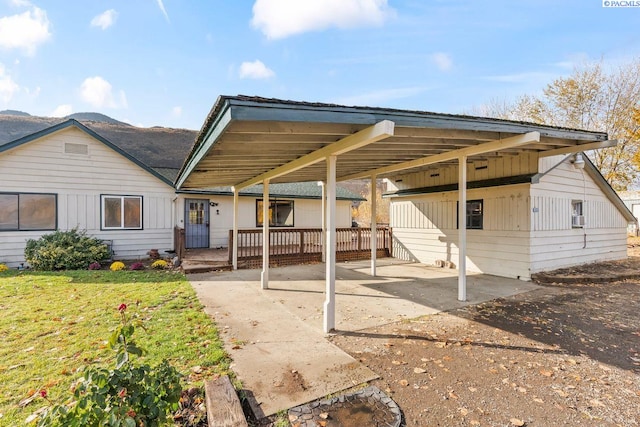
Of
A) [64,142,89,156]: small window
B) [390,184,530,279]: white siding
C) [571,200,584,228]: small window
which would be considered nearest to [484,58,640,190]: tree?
[571,200,584,228]: small window

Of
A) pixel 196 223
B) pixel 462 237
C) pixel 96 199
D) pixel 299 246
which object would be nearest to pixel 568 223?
pixel 462 237

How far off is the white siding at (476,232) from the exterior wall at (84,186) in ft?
28.4

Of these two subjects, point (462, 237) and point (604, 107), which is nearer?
point (462, 237)

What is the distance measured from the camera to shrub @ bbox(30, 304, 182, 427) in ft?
5.34

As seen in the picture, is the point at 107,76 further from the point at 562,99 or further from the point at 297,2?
the point at 562,99

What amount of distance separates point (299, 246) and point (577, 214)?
853 cm

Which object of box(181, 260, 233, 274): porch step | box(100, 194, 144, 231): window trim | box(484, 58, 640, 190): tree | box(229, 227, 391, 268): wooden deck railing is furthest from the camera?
box(484, 58, 640, 190): tree

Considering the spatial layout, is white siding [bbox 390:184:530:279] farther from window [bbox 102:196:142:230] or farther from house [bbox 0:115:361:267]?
window [bbox 102:196:142:230]

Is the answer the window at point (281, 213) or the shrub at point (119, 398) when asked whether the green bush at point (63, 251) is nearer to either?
the window at point (281, 213)

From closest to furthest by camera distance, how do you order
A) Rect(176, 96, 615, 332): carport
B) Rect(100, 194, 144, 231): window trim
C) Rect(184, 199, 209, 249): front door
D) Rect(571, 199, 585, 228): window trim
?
Rect(176, 96, 615, 332): carport < Rect(571, 199, 585, 228): window trim < Rect(100, 194, 144, 231): window trim < Rect(184, 199, 209, 249): front door

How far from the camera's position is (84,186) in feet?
33.1

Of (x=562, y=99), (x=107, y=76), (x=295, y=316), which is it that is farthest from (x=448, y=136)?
(x=107, y=76)

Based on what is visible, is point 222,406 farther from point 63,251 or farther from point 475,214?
point 63,251

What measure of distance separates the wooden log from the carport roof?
2.31 meters
